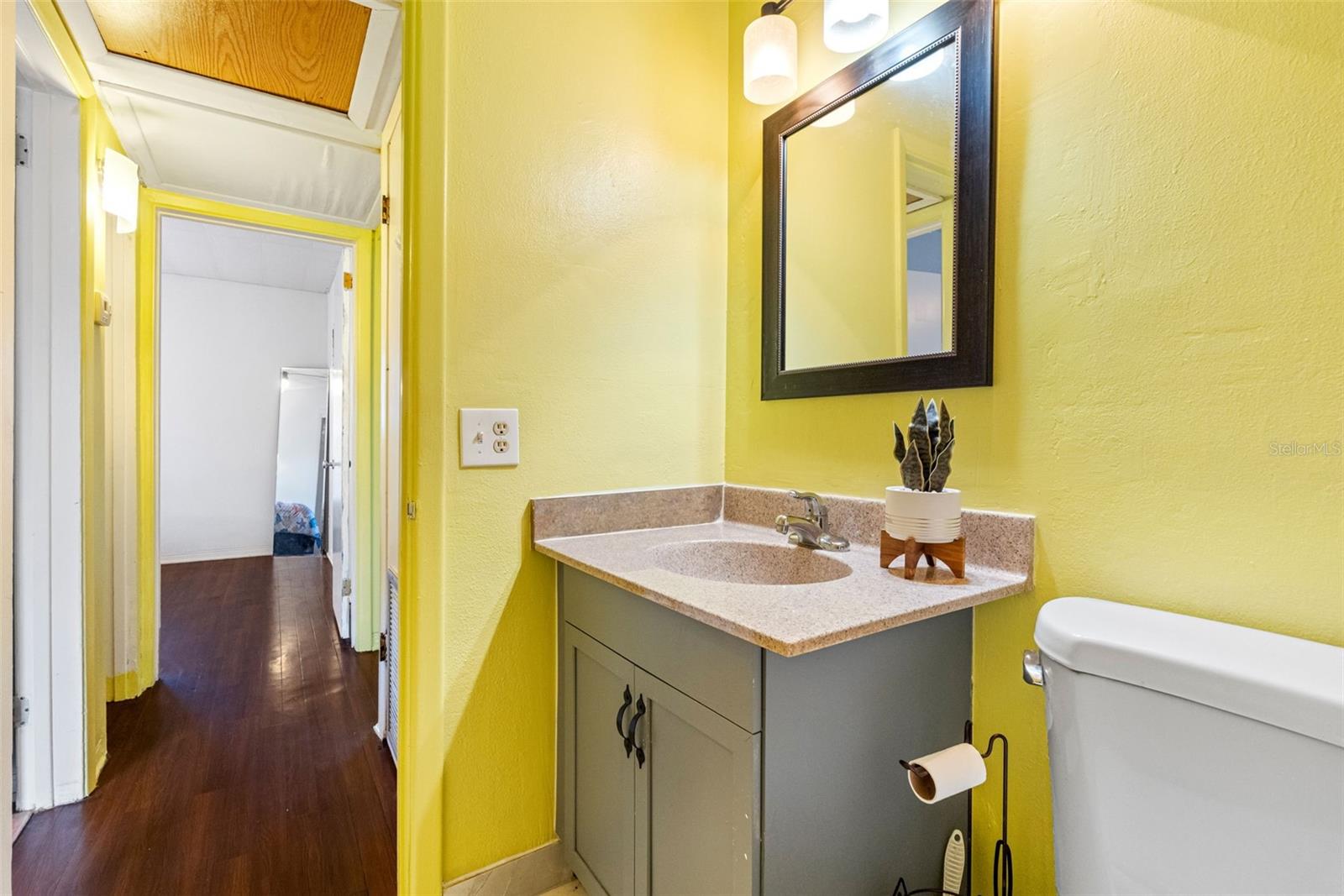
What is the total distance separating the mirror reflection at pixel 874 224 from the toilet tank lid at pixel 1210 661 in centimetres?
54

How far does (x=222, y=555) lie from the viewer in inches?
189

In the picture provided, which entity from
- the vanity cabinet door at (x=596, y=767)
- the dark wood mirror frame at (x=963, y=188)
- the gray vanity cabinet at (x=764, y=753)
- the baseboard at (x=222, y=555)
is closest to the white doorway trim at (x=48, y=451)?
the vanity cabinet door at (x=596, y=767)

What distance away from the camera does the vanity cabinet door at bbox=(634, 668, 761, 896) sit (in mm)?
854

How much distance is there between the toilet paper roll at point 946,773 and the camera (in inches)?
31.3

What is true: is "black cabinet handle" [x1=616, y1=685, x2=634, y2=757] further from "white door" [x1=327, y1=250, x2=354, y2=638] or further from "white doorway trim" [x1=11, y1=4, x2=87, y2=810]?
"white door" [x1=327, y1=250, x2=354, y2=638]

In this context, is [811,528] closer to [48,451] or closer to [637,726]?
[637,726]

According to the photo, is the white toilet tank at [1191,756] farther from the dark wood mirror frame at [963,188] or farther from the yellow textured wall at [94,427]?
the yellow textured wall at [94,427]

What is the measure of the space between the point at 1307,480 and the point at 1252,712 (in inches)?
12.7

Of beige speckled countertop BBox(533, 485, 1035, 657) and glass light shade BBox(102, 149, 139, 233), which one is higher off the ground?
glass light shade BBox(102, 149, 139, 233)

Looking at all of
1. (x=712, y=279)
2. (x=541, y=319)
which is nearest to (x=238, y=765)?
(x=541, y=319)

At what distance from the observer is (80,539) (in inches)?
66.2

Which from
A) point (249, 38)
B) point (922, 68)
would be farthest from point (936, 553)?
point (249, 38)

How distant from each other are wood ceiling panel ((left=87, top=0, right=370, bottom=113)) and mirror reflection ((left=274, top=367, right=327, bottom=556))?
372cm

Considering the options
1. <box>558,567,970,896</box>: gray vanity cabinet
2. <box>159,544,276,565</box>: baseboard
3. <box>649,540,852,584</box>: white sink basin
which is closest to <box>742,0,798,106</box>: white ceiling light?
<box>649,540,852,584</box>: white sink basin
